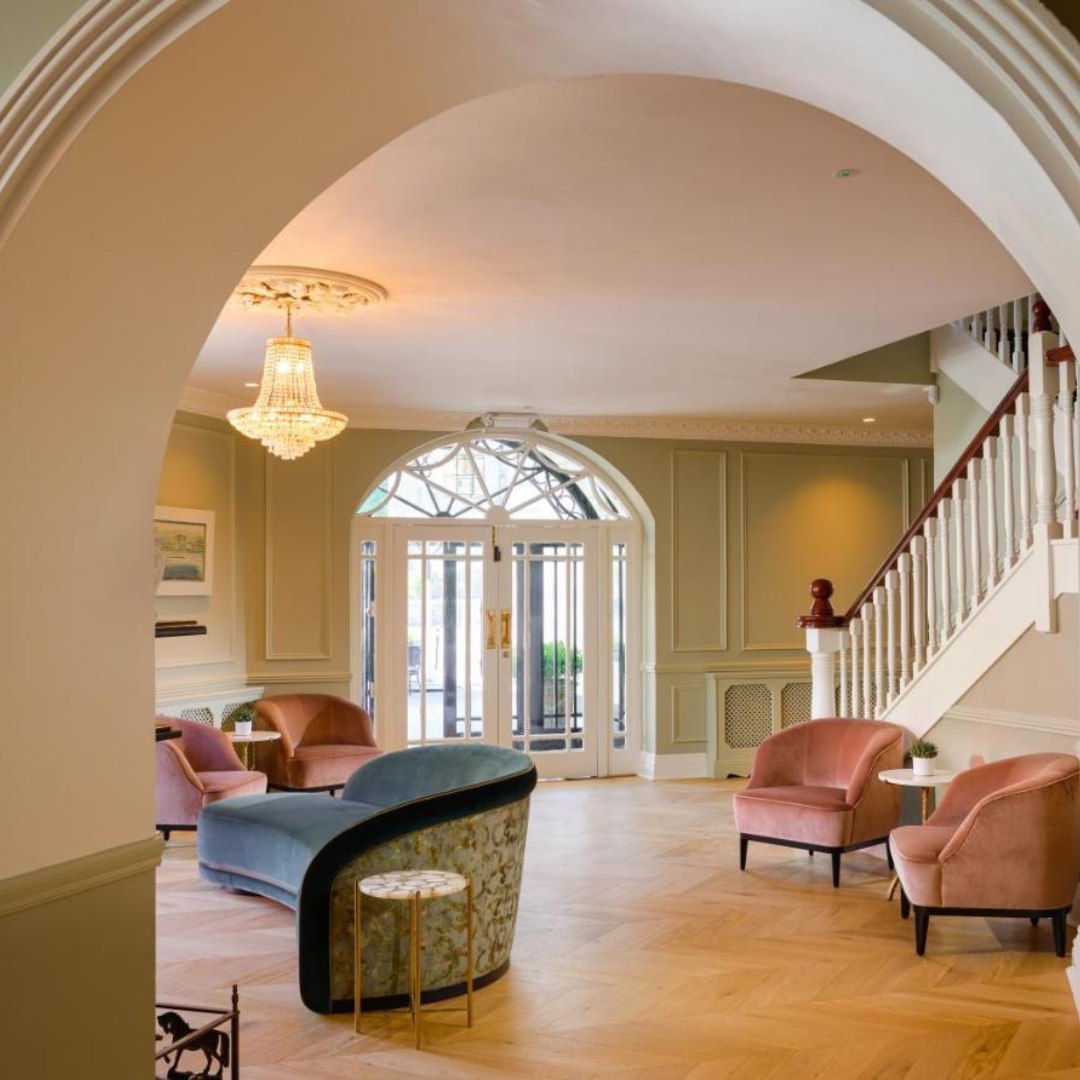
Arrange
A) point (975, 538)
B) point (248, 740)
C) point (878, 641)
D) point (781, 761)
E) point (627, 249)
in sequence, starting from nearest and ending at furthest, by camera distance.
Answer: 1. point (627, 249)
2. point (975, 538)
3. point (878, 641)
4. point (781, 761)
5. point (248, 740)

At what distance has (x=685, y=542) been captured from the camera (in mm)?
10328

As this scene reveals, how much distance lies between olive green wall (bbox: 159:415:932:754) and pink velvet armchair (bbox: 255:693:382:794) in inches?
16.4

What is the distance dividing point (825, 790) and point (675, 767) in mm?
3558

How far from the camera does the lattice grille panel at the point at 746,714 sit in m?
10.4

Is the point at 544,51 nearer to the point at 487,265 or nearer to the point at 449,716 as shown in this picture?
the point at 487,265

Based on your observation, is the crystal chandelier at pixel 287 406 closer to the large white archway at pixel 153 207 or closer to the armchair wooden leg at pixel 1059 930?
the large white archway at pixel 153 207

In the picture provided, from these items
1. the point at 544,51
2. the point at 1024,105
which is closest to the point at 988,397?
the point at 544,51

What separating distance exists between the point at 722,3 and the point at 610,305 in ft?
13.9

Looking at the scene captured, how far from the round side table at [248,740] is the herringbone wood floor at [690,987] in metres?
1.08

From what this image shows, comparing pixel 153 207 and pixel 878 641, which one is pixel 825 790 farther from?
pixel 153 207

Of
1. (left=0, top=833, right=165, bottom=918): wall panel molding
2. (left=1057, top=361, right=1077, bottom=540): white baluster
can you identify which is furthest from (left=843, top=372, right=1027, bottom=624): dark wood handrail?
(left=0, top=833, right=165, bottom=918): wall panel molding

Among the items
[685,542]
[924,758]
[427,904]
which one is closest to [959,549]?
Answer: [924,758]

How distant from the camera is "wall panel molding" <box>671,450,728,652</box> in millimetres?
10289

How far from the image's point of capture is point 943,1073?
12.9ft
